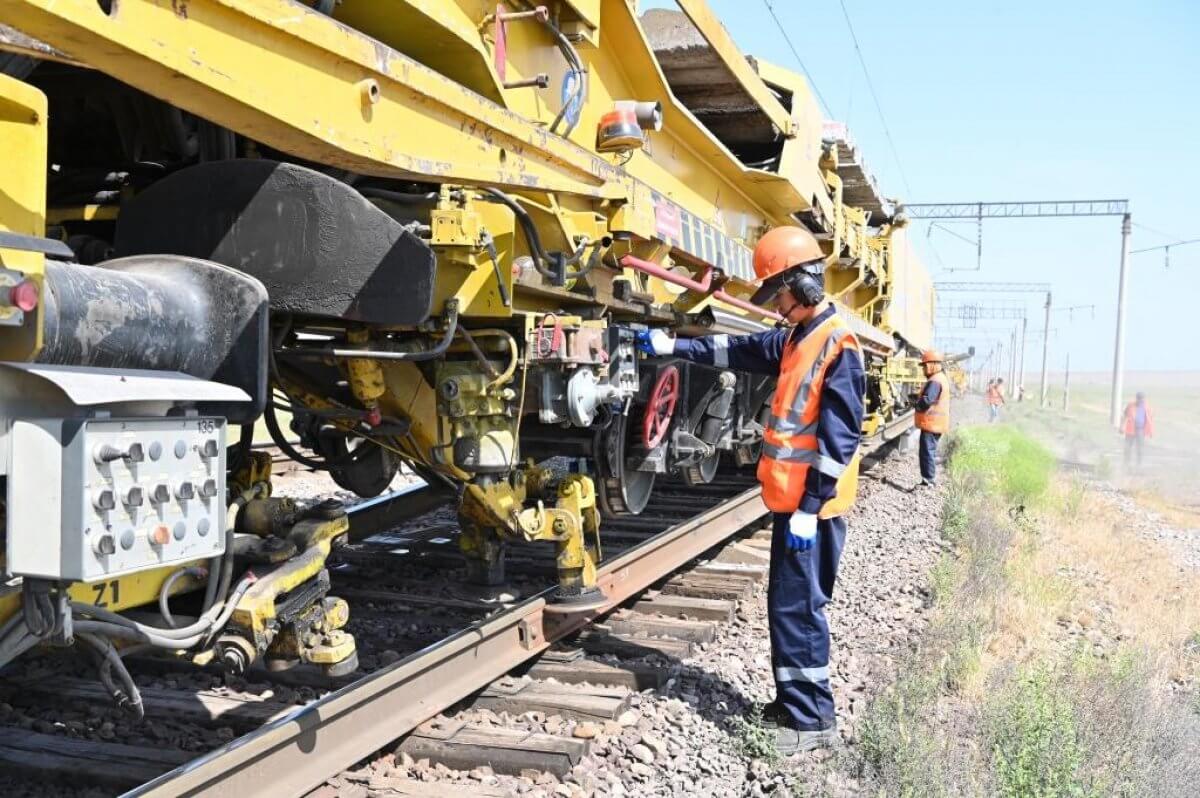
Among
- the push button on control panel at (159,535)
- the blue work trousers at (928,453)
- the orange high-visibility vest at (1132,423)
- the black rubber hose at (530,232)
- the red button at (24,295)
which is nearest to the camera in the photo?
the red button at (24,295)

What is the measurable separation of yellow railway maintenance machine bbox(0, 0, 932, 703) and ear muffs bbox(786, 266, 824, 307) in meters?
0.72

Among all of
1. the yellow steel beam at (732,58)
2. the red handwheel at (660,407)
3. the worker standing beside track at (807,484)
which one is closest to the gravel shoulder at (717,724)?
the worker standing beside track at (807,484)

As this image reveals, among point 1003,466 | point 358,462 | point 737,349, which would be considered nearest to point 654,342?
point 737,349

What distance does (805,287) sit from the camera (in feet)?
14.0

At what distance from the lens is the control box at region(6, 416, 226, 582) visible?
1.82 meters

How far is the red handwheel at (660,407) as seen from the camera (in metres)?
5.69

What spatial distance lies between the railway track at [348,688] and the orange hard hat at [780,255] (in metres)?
1.68

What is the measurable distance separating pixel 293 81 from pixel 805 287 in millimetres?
2451

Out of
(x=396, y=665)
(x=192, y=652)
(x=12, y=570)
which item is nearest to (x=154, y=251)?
(x=192, y=652)

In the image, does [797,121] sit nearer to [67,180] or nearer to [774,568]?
[774,568]

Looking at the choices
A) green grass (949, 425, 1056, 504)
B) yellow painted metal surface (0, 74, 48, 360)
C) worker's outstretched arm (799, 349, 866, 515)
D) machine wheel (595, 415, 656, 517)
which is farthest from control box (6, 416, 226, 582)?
green grass (949, 425, 1056, 504)

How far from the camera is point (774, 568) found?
4230 millimetres

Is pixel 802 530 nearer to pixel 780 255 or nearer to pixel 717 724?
pixel 717 724

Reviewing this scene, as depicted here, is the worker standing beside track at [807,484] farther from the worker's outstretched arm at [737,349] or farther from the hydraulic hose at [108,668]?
the hydraulic hose at [108,668]
